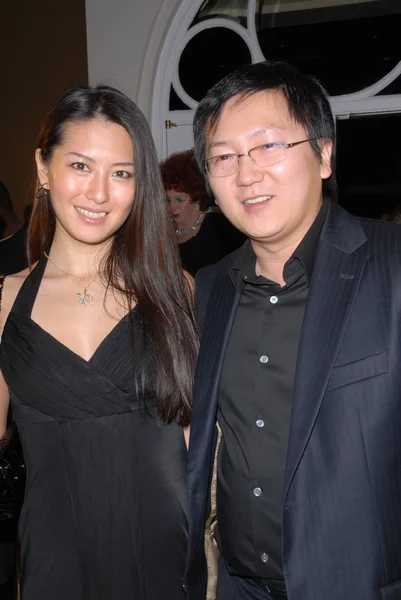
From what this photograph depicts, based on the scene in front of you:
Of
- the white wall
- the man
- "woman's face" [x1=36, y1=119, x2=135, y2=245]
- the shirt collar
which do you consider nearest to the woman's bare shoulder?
"woman's face" [x1=36, y1=119, x2=135, y2=245]

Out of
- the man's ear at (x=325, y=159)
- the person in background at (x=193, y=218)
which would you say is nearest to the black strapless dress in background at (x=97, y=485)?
the man's ear at (x=325, y=159)

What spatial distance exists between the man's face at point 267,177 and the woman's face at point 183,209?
234 cm

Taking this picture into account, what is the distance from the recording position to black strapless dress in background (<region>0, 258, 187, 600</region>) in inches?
72.3

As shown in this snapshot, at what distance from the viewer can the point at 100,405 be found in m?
1.86

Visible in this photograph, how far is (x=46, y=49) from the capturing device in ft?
16.7

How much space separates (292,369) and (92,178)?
0.82 m

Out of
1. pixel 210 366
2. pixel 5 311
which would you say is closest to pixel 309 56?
pixel 5 311

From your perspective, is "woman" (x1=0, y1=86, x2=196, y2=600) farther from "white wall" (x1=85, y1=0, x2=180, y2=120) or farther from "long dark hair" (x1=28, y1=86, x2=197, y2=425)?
"white wall" (x1=85, y1=0, x2=180, y2=120)

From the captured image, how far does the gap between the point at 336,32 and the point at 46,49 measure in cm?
232

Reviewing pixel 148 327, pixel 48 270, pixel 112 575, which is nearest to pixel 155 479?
pixel 112 575

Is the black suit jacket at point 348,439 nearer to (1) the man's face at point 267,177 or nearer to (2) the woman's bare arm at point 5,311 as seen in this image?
(1) the man's face at point 267,177

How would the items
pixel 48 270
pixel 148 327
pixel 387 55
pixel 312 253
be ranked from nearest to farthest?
1. pixel 312 253
2. pixel 148 327
3. pixel 48 270
4. pixel 387 55

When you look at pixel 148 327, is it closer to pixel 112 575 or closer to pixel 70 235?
pixel 70 235

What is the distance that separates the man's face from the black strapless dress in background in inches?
23.5
